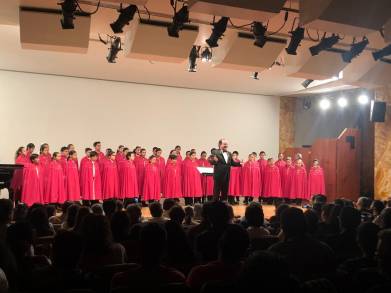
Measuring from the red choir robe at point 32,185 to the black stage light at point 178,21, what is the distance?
4.54m

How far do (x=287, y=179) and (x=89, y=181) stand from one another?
533cm

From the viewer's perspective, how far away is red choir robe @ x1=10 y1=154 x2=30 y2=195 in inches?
281

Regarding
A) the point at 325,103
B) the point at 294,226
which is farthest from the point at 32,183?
the point at 325,103

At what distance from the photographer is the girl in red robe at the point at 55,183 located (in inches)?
364

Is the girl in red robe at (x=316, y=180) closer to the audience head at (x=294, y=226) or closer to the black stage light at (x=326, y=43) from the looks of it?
the black stage light at (x=326, y=43)

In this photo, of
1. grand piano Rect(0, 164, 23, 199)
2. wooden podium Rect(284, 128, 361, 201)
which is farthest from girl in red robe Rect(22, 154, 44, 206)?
wooden podium Rect(284, 128, 361, 201)

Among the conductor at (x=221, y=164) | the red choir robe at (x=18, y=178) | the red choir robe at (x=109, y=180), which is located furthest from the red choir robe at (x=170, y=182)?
the red choir robe at (x=18, y=178)

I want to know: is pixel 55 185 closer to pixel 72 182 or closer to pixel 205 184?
pixel 72 182

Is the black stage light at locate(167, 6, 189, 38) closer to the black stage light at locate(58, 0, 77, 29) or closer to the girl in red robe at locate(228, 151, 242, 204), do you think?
the black stage light at locate(58, 0, 77, 29)

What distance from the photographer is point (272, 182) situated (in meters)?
12.1

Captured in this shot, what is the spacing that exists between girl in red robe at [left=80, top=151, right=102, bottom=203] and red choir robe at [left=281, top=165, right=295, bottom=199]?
16.6 feet

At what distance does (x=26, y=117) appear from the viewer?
38.0 feet

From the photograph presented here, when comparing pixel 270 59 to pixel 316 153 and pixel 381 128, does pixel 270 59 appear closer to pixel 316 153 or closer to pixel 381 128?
pixel 381 128

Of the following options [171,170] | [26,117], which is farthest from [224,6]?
[26,117]
